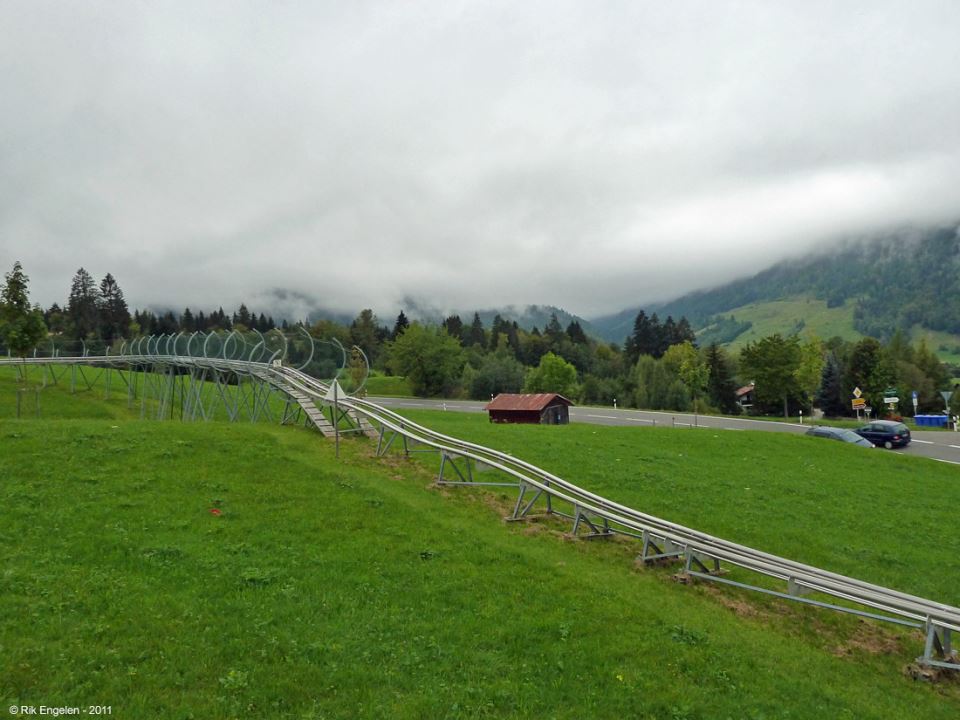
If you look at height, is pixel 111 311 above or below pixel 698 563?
above

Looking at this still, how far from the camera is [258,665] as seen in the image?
22.1 ft

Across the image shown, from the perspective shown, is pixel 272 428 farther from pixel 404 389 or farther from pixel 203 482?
pixel 404 389

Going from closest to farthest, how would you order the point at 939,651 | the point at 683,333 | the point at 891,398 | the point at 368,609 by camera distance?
1. the point at 368,609
2. the point at 939,651
3. the point at 891,398
4. the point at 683,333

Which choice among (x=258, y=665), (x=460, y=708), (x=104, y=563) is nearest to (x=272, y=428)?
(x=104, y=563)

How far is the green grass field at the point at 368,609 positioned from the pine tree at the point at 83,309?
105 metres

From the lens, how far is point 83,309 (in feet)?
351

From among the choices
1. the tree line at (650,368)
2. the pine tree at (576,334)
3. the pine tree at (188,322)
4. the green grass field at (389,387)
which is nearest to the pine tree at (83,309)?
the tree line at (650,368)

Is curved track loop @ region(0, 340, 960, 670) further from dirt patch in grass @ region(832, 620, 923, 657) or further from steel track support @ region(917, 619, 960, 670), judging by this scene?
dirt patch in grass @ region(832, 620, 923, 657)

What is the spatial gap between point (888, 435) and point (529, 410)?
2093cm

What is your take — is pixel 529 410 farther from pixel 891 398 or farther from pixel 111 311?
pixel 111 311

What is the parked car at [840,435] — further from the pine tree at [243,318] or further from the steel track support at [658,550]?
the pine tree at [243,318]

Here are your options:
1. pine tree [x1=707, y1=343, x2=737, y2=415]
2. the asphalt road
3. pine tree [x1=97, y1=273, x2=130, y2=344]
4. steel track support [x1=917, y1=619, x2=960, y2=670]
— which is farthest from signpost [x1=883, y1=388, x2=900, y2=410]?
pine tree [x1=97, y1=273, x2=130, y2=344]

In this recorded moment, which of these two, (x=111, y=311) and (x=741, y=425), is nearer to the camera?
(x=741, y=425)

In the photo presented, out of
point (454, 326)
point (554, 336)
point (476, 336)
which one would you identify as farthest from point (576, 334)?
point (454, 326)
